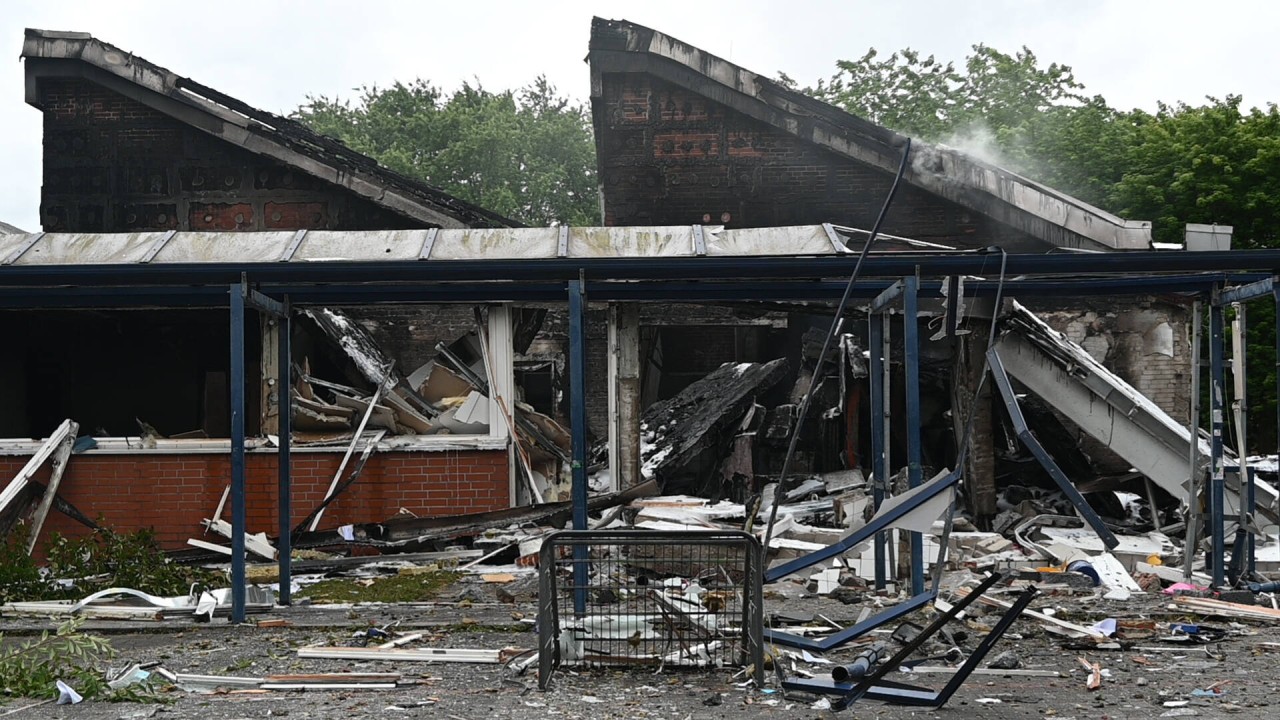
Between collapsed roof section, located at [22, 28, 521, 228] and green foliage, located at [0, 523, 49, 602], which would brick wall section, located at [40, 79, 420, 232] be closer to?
collapsed roof section, located at [22, 28, 521, 228]

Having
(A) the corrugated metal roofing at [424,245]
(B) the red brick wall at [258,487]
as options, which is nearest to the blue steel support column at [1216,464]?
(A) the corrugated metal roofing at [424,245]

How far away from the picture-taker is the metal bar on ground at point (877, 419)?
945cm

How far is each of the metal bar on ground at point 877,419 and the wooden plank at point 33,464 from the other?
328 inches

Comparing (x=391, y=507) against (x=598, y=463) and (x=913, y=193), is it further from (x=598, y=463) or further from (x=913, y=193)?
(x=913, y=193)

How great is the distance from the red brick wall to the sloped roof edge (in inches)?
292

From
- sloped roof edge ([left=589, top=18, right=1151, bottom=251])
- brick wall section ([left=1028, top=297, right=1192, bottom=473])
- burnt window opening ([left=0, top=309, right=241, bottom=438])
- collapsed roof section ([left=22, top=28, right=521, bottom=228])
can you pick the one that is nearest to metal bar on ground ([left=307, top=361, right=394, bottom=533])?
burnt window opening ([left=0, top=309, right=241, bottom=438])

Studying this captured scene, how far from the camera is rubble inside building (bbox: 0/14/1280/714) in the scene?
7164mm

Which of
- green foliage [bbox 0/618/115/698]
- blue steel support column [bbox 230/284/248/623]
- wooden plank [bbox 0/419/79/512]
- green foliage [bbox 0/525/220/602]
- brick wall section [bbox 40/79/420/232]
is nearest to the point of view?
green foliage [bbox 0/618/115/698]

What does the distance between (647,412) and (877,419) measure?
9686 mm

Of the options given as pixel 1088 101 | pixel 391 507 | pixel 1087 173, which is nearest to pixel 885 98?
pixel 1088 101

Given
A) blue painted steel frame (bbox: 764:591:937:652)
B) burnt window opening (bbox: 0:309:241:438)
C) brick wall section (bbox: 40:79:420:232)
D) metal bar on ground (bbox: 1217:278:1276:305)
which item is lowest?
blue painted steel frame (bbox: 764:591:937:652)

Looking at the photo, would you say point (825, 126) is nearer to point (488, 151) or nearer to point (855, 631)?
point (855, 631)

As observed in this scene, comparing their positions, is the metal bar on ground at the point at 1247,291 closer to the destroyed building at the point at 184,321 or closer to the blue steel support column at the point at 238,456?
the destroyed building at the point at 184,321

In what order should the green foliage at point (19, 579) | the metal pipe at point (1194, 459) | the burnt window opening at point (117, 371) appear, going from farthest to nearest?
the burnt window opening at point (117, 371), the metal pipe at point (1194, 459), the green foliage at point (19, 579)
